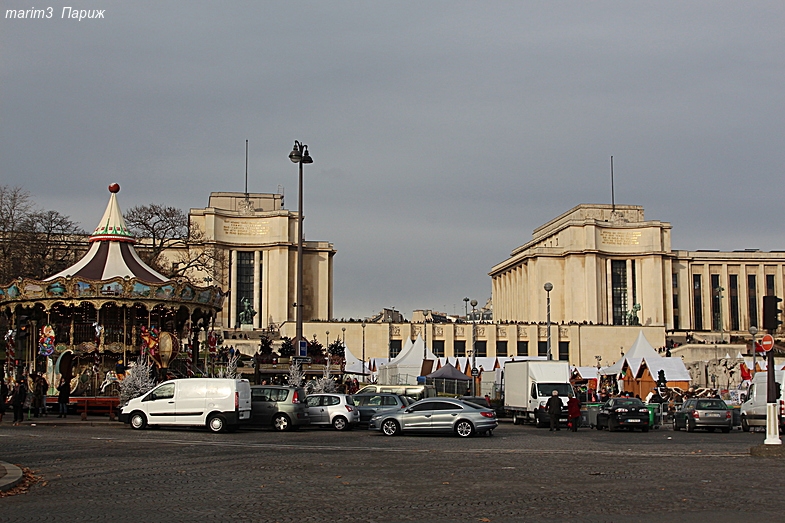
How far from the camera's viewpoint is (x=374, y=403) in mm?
33969

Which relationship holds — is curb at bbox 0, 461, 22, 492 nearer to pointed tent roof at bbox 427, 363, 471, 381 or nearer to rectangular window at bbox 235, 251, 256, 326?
pointed tent roof at bbox 427, 363, 471, 381

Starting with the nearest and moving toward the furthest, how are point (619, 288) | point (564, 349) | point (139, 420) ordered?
point (139, 420)
point (564, 349)
point (619, 288)

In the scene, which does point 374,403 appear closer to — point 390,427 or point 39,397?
point 390,427

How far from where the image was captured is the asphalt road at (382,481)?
11609 mm

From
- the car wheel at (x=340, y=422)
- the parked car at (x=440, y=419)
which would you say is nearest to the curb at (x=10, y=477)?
the parked car at (x=440, y=419)

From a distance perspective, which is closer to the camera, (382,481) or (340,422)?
(382,481)

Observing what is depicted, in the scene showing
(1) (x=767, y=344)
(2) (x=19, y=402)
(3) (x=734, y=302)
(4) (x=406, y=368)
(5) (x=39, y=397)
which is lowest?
(5) (x=39, y=397)

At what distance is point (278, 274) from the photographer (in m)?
118

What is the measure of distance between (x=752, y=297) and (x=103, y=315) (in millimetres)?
112100

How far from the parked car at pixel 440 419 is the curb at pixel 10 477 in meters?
14.1

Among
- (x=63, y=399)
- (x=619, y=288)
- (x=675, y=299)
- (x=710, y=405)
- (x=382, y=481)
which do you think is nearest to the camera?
(x=382, y=481)

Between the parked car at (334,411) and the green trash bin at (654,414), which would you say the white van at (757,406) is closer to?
the green trash bin at (654,414)

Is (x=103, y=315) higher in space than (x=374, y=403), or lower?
higher

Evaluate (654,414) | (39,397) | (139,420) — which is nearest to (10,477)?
(139,420)
